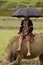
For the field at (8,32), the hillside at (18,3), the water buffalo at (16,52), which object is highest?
the water buffalo at (16,52)

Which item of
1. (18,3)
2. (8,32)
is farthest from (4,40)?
(18,3)

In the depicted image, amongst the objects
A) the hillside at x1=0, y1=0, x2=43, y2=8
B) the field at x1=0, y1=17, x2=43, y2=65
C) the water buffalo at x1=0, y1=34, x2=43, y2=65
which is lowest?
the hillside at x1=0, y1=0, x2=43, y2=8

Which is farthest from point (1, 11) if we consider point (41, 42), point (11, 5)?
point (41, 42)

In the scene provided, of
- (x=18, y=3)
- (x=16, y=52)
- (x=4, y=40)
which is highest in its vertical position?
(x=16, y=52)

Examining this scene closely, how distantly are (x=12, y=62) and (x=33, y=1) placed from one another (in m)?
27.9

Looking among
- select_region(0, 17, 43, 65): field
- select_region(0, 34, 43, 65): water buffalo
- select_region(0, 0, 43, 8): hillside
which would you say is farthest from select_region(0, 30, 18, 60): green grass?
select_region(0, 0, 43, 8): hillside

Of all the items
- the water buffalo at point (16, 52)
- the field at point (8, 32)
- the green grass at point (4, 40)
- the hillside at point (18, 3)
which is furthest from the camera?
the hillside at point (18, 3)

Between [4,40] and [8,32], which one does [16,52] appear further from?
[8,32]

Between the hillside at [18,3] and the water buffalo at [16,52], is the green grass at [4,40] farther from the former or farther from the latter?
the hillside at [18,3]

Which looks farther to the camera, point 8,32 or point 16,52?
point 8,32

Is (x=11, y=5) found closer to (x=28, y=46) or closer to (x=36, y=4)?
(x=36, y=4)

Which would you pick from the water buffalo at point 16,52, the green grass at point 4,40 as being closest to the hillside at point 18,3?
the green grass at point 4,40

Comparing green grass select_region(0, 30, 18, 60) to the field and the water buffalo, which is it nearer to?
the field

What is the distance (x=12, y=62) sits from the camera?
6.27 metres
